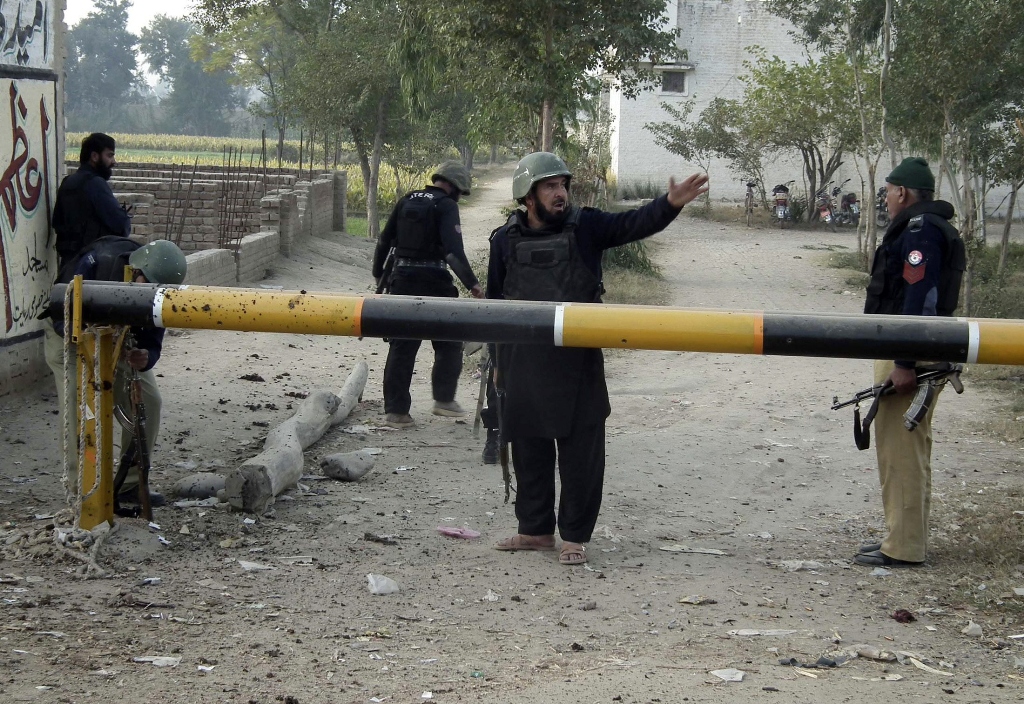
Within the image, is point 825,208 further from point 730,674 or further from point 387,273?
point 730,674

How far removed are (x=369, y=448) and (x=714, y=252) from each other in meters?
17.2

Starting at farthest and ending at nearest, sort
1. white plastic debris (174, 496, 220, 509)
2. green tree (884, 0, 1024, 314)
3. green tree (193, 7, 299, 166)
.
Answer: green tree (193, 7, 299, 166)
green tree (884, 0, 1024, 314)
white plastic debris (174, 496, 220, 509)

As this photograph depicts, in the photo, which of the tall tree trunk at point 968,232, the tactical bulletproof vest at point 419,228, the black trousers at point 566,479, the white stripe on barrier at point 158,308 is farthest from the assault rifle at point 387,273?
the tall tree trunk at point 968,232

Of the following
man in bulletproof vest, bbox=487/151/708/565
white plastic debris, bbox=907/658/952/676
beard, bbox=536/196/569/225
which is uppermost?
beard, bbox=536/196/569/225

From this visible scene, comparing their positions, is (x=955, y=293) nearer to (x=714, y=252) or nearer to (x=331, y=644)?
(x=331, y=644)

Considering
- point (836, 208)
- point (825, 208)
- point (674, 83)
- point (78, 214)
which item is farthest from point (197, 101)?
point (78, 214)

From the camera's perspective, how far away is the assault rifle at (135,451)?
495cm

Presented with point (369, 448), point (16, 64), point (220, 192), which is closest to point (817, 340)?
point (369, 448)

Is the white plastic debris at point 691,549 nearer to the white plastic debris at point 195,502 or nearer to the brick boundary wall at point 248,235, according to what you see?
the white plastic debris at point 195,502

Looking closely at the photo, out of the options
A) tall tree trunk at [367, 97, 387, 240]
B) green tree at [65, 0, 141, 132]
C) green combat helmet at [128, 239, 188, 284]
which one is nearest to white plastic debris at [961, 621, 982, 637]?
green combat helmet at [128, 239, 188, 284]

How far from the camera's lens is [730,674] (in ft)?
11.9

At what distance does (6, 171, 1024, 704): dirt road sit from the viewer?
3580 millimetres

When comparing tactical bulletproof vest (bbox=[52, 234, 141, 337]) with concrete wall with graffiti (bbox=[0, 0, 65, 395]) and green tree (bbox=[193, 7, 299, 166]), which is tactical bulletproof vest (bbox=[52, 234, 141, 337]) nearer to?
concrete wall with graffiti (bbox=[0, 0, 65, 395])

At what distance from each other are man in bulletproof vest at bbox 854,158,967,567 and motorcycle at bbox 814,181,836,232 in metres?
24.9
